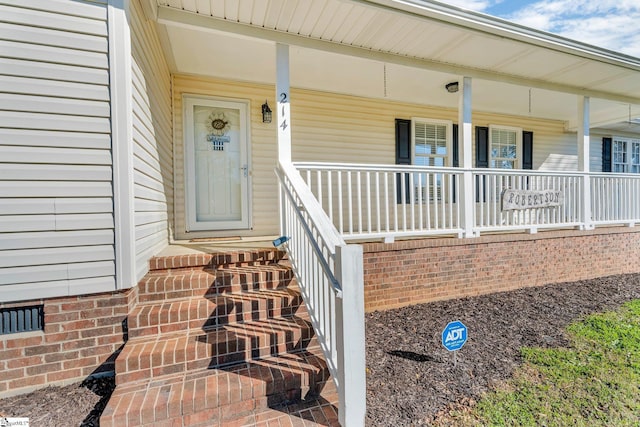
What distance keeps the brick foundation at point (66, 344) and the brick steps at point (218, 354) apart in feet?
0.60

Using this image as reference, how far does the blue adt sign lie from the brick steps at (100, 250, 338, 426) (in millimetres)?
975

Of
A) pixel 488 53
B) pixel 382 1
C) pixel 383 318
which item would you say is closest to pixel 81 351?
pixel 383 318

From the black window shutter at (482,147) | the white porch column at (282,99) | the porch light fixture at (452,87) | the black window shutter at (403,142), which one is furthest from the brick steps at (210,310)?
the black window shutter at (482,147)

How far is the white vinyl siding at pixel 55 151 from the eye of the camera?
210 cm

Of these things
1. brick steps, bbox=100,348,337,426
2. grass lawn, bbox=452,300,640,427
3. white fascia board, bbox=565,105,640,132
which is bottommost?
grass lawn, bbox=452,300,640,427

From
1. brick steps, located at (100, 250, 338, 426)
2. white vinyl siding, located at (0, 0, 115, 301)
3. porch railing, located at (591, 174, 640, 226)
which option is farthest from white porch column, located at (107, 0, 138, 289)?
porch railing, located at (591, 174, 640, 226)

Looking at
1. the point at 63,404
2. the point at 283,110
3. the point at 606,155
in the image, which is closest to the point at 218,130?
the point at 283,110

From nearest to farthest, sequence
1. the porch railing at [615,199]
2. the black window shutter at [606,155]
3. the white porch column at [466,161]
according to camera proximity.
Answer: the white porch column at [466,161], the porch railing at [615,199], the black window shutter at [606,155]

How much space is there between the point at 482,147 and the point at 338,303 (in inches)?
235

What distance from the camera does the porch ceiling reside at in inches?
120

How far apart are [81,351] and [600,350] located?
4482mm

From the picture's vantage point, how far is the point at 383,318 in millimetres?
3475

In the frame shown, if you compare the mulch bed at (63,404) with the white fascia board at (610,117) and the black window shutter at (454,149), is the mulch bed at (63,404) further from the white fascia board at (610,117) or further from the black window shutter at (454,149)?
the white fascia board at (610,117)

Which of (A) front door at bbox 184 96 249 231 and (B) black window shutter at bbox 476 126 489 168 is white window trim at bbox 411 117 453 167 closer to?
(B) black window shutter at bbox 476 126 489 168
